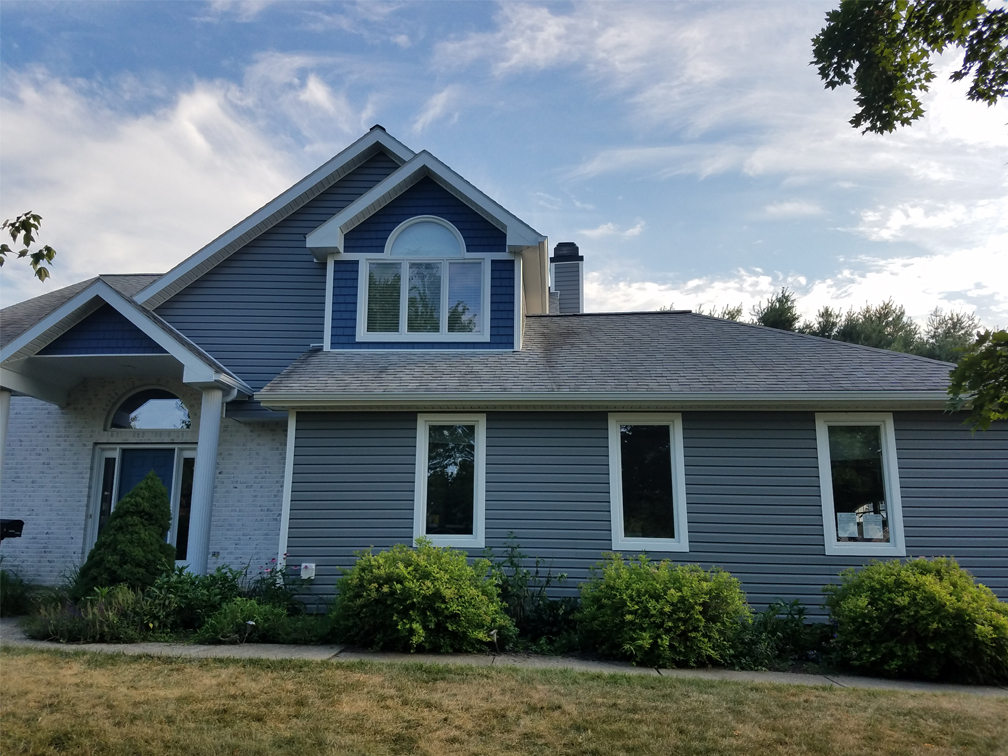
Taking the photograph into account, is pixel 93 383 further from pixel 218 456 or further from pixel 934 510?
pixel 934 510

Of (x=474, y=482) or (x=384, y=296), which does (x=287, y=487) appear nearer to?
Answer: (x=474, y=482)

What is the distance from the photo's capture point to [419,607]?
7.54 meters

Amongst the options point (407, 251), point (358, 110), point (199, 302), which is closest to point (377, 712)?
point (407, 251)

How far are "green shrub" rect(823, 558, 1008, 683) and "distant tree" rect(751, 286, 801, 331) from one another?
2152cm

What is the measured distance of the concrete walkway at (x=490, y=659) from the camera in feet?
22.4

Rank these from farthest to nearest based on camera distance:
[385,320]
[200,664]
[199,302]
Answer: [199,302]
[385,320]
[200,664]

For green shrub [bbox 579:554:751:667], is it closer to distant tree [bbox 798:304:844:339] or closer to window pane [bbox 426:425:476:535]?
window pane [bbox 426:425:476:535]

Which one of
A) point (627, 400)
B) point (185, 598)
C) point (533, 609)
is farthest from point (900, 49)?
point (185, 598)

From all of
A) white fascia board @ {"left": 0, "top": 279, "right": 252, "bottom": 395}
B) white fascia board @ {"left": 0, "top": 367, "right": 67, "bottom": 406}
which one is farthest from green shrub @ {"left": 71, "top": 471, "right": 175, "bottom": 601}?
white fascia board @ {"left": 0, "top": 367, "right": 67, "bottom": 406}

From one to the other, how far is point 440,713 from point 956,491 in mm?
7557

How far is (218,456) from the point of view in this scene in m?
11.4

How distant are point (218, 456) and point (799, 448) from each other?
28.8ft

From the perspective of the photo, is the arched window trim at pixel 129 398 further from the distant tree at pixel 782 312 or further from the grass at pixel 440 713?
the distant tree at pixel 782 312

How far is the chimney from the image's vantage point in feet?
64.5
